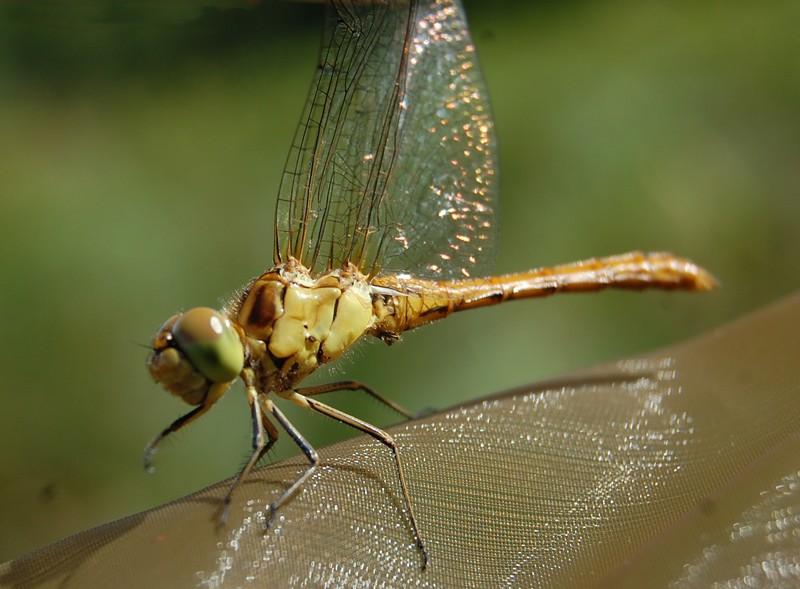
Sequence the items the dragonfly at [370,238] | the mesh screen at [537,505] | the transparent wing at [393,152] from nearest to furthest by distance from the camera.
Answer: the mesh screen at [537,505], the dragonfly at [370,238], the transparent wing at [393,152]

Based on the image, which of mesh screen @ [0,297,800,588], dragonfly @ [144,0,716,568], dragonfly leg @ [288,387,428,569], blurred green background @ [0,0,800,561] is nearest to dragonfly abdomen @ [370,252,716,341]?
dragonfly @ [144,0,716,568]

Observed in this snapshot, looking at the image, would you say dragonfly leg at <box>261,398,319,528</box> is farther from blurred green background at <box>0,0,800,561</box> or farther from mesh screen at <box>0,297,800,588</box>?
blurred green background at <box>0,0,800,561</box>

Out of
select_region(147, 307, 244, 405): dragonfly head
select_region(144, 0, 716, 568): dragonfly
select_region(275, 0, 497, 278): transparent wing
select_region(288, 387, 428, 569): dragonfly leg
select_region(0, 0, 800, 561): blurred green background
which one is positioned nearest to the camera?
select_region(288, 387, 428, 569): dragonfly leg

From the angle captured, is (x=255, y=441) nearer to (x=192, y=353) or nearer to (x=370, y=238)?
(x=192, y=353)

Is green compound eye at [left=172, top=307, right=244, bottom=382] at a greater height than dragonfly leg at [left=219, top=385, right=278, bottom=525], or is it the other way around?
green compound eye at [left=172, top=307, right=244, bottom=382]

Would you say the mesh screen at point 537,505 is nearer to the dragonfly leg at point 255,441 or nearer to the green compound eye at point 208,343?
the dragonfly leg at point 255,441

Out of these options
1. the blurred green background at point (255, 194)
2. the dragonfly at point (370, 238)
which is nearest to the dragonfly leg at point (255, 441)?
the dragonfly at point (370, 238)
